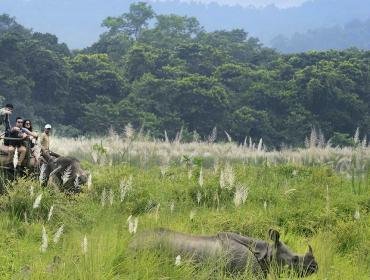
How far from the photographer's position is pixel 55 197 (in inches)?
388

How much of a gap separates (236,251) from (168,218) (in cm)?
164

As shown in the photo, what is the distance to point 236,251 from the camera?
7.64 metres

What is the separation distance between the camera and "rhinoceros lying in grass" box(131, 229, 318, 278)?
7.34 metres

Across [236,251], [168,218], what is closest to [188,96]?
[168,218]

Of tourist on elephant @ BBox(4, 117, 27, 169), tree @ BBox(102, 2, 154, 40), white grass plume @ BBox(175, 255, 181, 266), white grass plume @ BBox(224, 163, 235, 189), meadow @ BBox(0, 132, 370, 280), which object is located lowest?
meadow @ BBox(0, 132, 370, 280)

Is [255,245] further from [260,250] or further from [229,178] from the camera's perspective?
[229,178]

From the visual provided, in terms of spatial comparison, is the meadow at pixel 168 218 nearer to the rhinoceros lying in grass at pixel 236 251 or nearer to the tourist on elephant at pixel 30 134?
the rhinoceros lying in grass at pixel 236 251

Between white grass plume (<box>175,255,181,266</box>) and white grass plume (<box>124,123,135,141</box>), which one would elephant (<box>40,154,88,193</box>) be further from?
white grass plume (<box>175,255,181,266</box>)

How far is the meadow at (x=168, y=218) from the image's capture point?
669cm

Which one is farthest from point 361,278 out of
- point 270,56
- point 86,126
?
point 270,56

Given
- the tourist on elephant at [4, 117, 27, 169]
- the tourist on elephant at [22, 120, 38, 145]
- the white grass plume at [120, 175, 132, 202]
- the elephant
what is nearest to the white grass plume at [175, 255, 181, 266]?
the white grass plume at [120, 175, 132, 202]

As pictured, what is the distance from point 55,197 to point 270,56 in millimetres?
53815

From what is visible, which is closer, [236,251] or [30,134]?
[236,251]

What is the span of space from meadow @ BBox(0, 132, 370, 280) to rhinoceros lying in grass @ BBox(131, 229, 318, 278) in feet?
0.57
